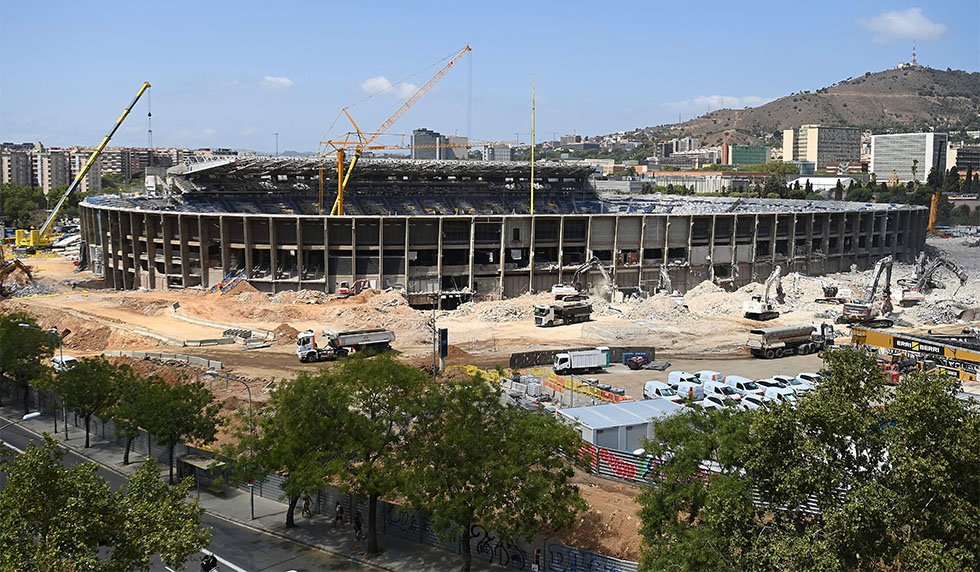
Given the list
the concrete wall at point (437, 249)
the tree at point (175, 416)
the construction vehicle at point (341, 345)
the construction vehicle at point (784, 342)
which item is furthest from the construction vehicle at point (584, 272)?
the tree at point (175, 416)

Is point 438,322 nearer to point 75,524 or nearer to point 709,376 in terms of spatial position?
point 709,376

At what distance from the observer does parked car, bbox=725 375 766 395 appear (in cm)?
4978

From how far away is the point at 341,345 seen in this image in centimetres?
5981

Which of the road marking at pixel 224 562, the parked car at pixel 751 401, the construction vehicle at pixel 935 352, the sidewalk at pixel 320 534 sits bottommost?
the sidewalk at pixel 320 534

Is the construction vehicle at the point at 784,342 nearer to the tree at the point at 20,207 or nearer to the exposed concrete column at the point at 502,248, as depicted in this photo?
the exposed concrete column at the point at 502,248

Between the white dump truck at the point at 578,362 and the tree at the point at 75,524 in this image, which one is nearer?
the tree at the point at 75,524

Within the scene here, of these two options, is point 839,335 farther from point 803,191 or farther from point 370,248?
point 803,191

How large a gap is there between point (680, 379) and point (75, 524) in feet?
127

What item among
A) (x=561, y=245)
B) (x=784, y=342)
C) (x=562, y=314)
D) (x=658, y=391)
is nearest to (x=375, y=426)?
(x=658, y=391)

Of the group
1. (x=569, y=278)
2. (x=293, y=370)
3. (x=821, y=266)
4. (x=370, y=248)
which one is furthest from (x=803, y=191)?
(x=293, y=370)

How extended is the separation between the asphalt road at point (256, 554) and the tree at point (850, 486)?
39.8 ft

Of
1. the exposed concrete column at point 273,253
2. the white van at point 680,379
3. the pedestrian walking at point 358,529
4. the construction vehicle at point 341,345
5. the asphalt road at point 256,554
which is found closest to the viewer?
the asphalt road at point 256,554

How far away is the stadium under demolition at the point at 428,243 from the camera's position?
3371 inches

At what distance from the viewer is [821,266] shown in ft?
347
